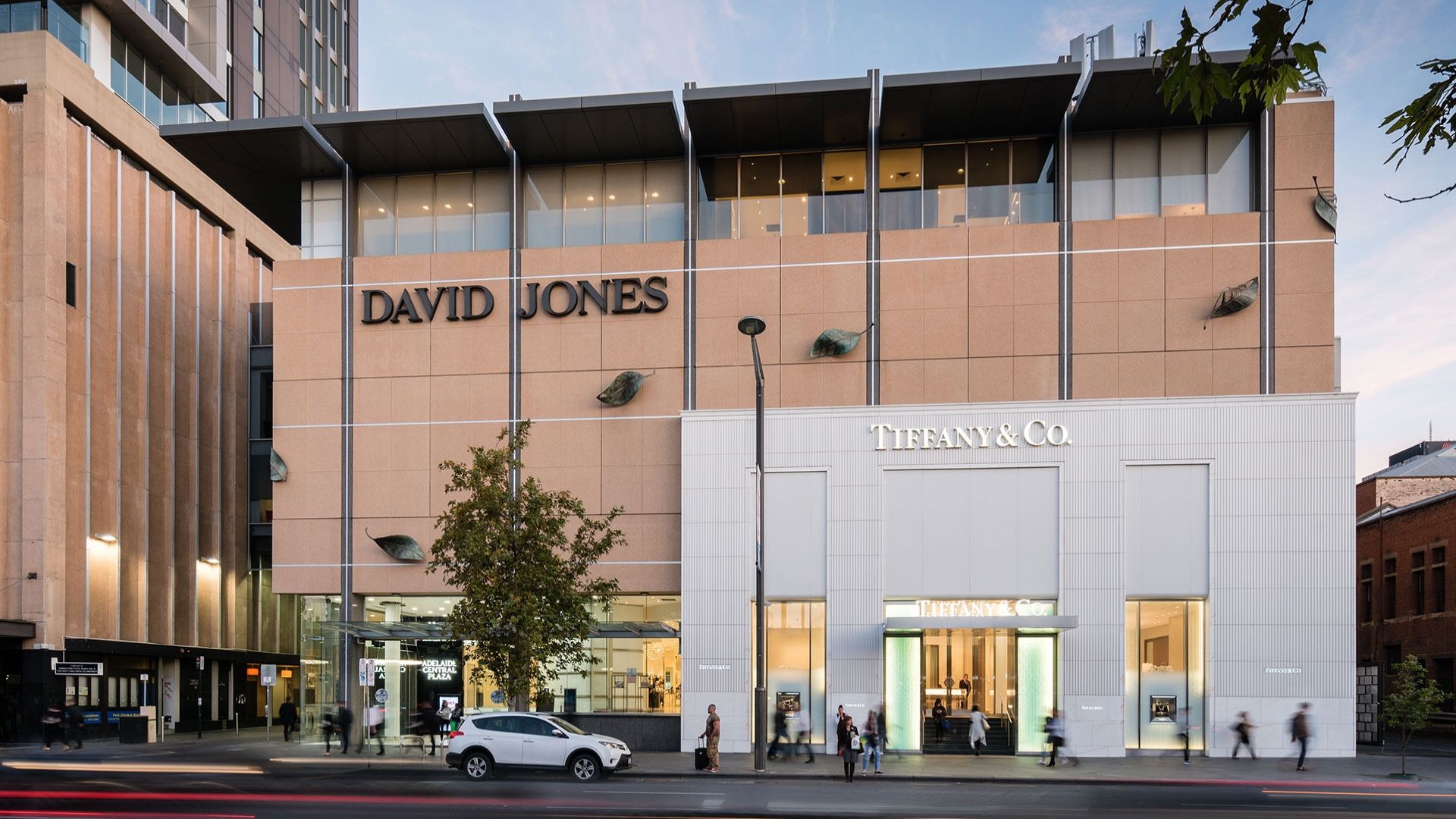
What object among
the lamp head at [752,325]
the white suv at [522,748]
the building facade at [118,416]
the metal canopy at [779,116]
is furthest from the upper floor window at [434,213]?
the white suv at [522,748]

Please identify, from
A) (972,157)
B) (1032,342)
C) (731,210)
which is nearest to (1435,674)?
(1032,342)

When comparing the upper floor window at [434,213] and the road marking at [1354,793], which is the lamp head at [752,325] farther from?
the upper floor window at [434,213]

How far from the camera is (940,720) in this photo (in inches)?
1289

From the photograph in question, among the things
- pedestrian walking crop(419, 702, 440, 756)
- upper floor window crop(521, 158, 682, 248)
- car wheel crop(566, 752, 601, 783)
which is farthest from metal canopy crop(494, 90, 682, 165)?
car wheel crop(566, 752, 601, 783)

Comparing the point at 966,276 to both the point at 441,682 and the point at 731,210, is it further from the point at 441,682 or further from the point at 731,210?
the point at 441,682

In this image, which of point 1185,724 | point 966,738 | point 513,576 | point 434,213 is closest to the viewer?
point 513,576

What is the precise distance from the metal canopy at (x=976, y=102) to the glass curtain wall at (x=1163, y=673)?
14.5m

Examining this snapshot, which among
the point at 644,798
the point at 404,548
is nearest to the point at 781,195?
the point at 404,548

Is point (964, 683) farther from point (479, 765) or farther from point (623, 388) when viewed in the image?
point (479, 765)

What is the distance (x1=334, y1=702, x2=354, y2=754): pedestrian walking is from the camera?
1382 inches

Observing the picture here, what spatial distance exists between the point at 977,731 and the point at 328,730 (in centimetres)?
1877

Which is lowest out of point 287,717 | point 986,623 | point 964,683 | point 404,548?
point 287,717

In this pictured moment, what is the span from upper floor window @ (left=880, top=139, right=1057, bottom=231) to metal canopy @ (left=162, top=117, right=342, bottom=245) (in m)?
18.0

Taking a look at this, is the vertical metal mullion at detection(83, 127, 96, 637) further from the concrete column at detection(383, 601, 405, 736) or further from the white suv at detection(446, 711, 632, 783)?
the white suv at detection(446, 711, 632, 783)
